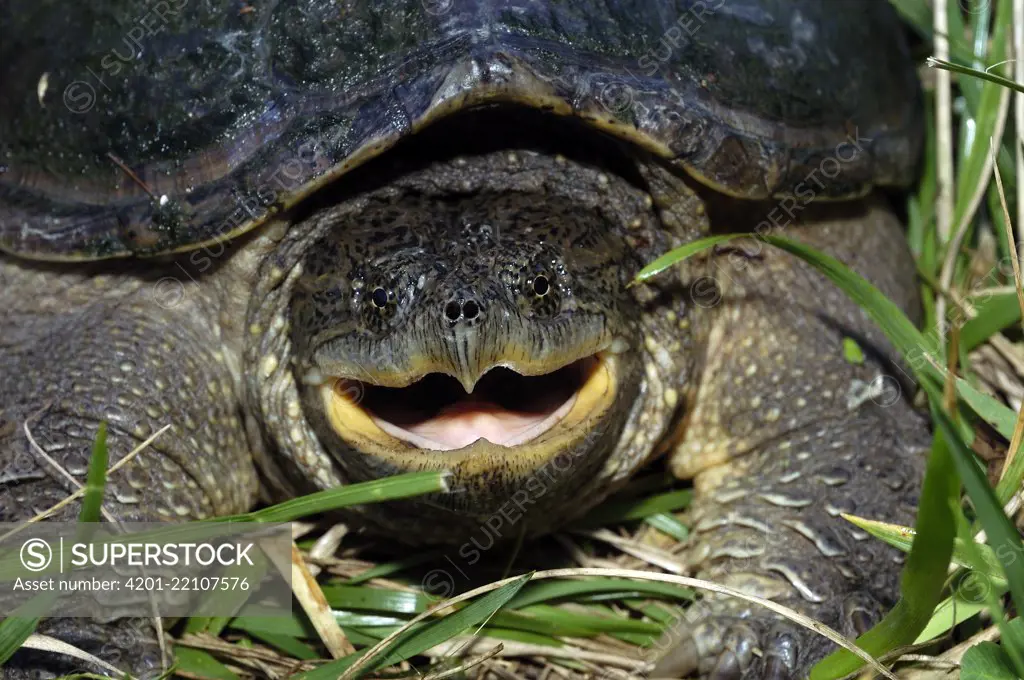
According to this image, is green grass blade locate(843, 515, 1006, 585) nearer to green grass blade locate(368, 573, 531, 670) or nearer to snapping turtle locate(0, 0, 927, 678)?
snapping turtle locate(0, 0, 927, 678)

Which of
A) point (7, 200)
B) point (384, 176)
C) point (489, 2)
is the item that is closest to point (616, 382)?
point (384, 176)

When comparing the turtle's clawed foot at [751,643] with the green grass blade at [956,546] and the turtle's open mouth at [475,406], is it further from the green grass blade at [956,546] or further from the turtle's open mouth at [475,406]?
the turtle's open mouth at [475,406]

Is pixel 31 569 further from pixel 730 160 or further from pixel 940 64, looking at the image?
pixel 940 64

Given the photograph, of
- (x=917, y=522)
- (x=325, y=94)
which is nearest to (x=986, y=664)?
(x=917, y=522)

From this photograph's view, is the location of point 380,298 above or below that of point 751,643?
above

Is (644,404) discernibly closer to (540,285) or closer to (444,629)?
(540,285)

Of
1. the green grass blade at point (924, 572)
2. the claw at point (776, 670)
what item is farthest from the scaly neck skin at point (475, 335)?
the green grass blade at point (924, 572)

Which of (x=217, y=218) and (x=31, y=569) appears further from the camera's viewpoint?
(x=217, y=218)
